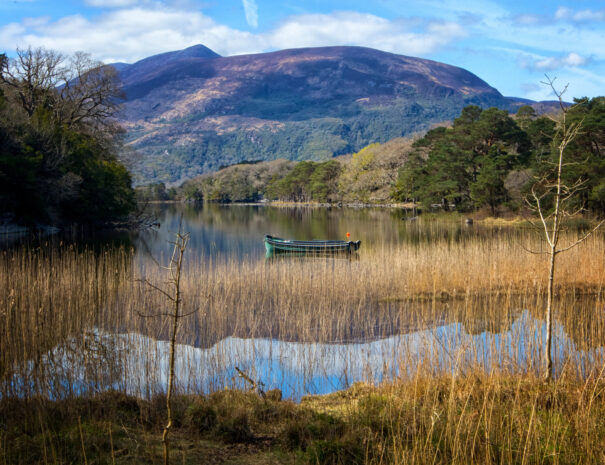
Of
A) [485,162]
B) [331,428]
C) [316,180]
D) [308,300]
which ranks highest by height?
[316,180]

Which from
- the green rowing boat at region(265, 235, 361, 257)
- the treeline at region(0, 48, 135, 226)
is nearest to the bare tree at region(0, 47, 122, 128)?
the treeline at region(0, 48, 135, 226)

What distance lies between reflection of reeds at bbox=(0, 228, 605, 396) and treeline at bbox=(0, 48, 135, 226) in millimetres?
15679

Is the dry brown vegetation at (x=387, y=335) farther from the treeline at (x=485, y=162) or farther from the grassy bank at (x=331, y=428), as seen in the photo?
the treeline at (x=485, y=162)

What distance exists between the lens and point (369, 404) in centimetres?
502

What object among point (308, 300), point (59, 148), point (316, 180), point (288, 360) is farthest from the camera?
point (316, 180)

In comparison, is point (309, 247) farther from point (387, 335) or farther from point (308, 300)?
point (387, 335)

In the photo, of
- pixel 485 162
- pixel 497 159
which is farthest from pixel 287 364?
pixel 485 162

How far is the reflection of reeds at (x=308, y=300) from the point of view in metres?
7.90

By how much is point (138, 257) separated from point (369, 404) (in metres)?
15.6

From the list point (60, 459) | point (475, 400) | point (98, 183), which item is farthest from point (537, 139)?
point (60, 459)

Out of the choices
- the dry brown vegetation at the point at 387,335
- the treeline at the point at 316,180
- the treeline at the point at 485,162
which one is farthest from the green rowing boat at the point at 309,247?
the treeline at the point at 316,180

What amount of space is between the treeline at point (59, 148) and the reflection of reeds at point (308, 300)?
15679 mm

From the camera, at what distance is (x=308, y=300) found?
1107cm

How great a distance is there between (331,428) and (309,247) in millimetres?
16791
